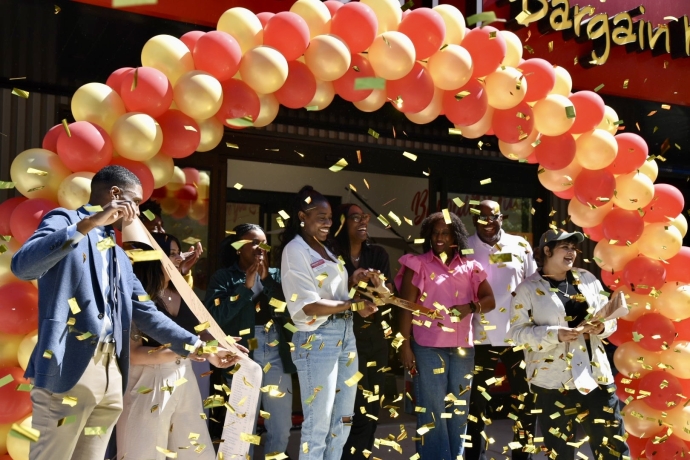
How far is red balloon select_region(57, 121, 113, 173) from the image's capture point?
145 inches

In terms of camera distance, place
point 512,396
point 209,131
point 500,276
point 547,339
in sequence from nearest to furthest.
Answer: point 209,131, point 547,339, point 512,396, point 500,276

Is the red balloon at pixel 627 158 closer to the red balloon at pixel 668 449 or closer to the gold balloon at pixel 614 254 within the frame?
the gold balloon at pixel 614 254

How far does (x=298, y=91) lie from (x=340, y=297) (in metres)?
1.31

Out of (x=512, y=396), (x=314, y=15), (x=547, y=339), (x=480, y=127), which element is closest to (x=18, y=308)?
(x=314, y=15)

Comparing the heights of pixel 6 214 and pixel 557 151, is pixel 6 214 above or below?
below

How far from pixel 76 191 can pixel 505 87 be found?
103 inches

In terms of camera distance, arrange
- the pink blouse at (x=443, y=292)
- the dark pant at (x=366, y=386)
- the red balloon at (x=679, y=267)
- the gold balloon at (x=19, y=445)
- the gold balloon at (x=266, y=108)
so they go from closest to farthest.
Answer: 1. the gold balloon at (x=19, y=445)
2. the gold balloon at (x=266, y=108)
3. the pink blouse at (x=443, y=292)
4. the dark pant at (x=366, y=386)
5. the red balloon at (x=679, y=267)

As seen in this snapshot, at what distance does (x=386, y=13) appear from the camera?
178 inches

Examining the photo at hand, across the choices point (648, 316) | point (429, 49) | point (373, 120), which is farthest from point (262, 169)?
point (648, 316)

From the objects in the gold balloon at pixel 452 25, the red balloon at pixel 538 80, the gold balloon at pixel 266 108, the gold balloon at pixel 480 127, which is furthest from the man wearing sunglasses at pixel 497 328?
the gold balloon at pixel 266 108

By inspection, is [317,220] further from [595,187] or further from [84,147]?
[595,187]

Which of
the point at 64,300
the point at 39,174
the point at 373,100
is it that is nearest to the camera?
the point at 64,300

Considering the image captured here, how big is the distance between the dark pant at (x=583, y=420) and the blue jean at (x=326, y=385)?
123 cm

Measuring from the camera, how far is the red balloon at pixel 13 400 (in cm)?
359
